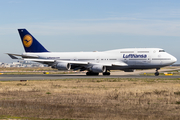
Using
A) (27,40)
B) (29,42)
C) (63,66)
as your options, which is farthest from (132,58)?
(27,40)

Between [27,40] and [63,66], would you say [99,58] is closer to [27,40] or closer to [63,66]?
[63,66]

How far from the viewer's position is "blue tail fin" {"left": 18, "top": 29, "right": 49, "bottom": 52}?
203 ft

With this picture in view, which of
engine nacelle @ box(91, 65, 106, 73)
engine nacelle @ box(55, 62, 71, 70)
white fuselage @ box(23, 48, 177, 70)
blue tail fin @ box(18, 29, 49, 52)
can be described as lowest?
engine nacelle @ box(91, 65, 106, 73)

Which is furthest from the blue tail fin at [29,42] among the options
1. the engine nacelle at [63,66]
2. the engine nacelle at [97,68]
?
the engine nacelle at [97,68]

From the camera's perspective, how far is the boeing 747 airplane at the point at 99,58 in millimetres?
51656

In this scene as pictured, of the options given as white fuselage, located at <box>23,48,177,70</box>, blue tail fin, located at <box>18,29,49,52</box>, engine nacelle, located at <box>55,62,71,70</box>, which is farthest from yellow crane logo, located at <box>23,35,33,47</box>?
engine nacelle, located at <box>55,62,71,70</box>

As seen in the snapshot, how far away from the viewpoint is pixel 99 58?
56000mm

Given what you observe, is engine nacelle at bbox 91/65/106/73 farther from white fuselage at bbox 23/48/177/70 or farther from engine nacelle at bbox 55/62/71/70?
engine nacelle at bbox 55/62/71/70

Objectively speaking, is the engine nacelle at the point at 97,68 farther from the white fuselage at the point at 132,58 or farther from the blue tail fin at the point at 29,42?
the blue tail fin at the point at 29,42

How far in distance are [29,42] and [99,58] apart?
1717 cm

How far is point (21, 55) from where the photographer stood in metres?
60.3

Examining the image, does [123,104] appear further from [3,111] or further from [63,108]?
[3,111]

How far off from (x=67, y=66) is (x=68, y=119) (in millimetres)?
41784

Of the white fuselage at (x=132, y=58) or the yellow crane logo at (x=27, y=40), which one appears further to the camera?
the yellow crane logo at (x=27, y=40)
